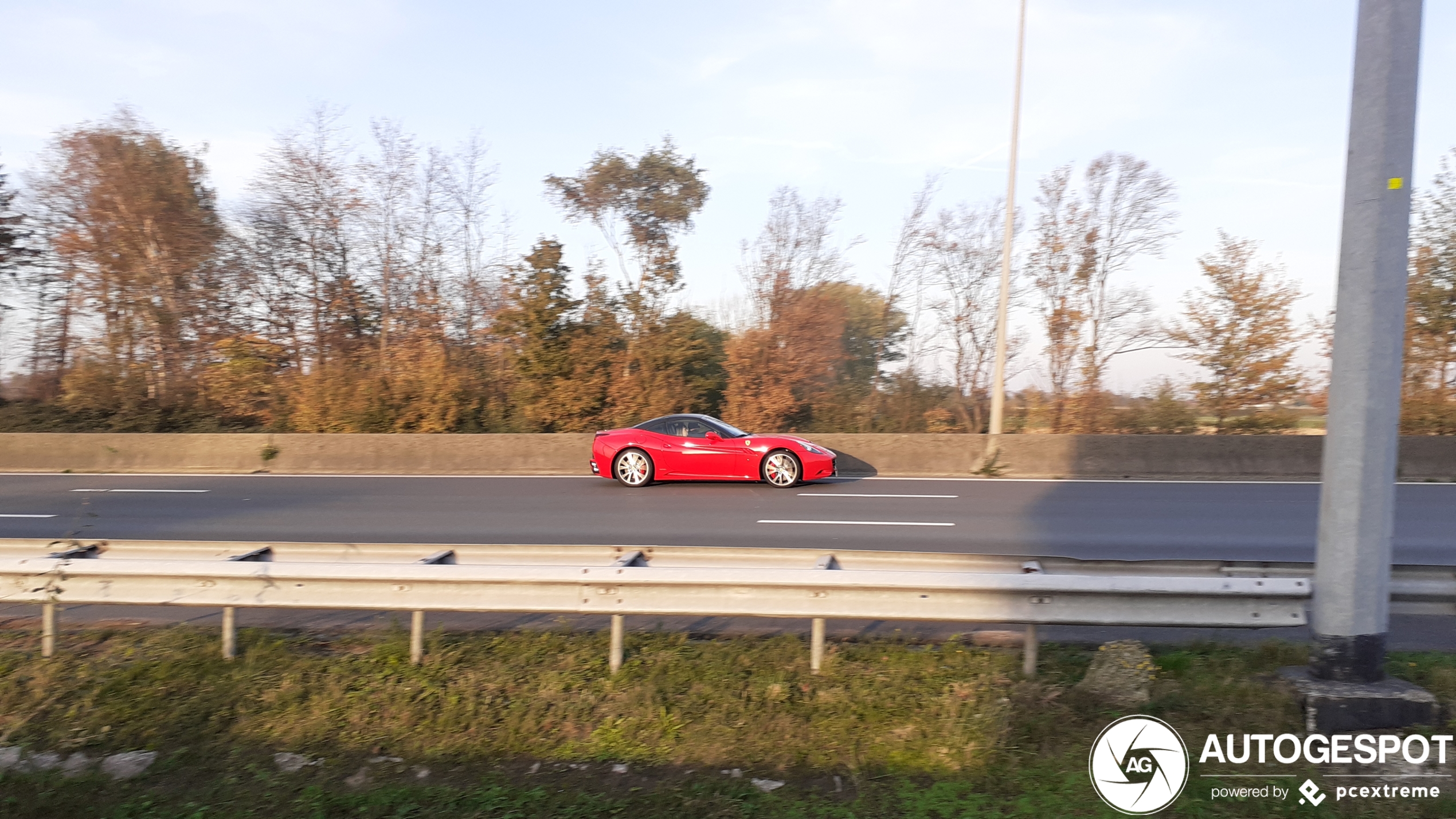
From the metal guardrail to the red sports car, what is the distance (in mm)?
9536

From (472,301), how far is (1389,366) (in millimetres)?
23072

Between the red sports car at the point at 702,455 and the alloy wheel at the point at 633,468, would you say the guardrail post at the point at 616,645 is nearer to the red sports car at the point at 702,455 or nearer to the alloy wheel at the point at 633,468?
the red sports car at the point at 702,455

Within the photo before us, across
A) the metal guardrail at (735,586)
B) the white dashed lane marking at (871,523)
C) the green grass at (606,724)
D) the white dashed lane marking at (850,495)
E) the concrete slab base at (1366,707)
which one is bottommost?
the green grass at (606,724)

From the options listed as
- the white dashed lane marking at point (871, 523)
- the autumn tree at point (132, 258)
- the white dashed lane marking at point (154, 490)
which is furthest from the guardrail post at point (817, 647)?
the autumn tree at point (132, 258)

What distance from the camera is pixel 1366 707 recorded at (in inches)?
163

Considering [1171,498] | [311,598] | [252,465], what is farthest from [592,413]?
[311,598]

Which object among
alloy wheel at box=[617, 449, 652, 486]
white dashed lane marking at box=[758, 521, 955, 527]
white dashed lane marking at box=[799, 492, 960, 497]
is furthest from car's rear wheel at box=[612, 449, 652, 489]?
white dashed lane marking at box=[758, 521, 955, 527]

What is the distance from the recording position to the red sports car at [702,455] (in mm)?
15117

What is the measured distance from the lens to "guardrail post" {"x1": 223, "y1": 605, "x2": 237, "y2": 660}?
5.25 m

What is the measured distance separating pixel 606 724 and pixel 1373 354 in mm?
4262

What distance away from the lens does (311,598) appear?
4988 millimetres

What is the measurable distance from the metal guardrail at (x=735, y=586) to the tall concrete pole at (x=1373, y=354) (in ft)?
0.80

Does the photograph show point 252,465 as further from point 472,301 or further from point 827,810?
point 827,810

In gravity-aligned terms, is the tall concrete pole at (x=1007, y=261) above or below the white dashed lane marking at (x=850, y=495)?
above
